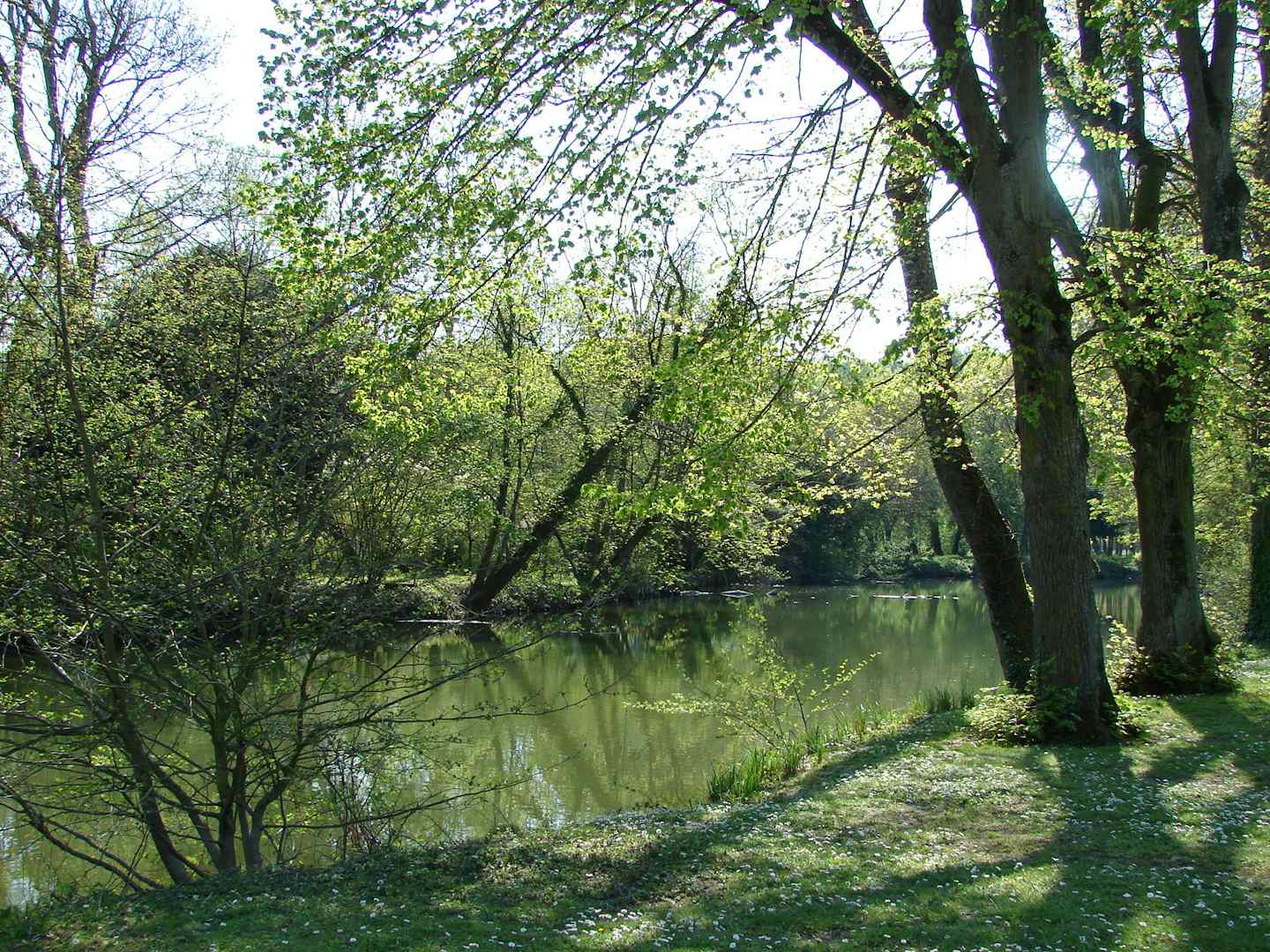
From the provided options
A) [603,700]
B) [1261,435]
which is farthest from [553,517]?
[1261,435]

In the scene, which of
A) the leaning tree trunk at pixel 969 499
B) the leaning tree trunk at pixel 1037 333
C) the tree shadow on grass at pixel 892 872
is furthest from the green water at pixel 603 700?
the leaning tree trunk at pixel 1037 333

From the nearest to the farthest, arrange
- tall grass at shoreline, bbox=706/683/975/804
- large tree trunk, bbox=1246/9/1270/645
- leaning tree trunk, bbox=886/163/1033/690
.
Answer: tall grass at shoreline, bbox=706/683/975/804 → leaning tree trunk, bbox=886/163/1033/690 → large tree trunk, bbox=1246/9/1270/645

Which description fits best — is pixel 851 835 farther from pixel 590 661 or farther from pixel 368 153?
pixel 590 661

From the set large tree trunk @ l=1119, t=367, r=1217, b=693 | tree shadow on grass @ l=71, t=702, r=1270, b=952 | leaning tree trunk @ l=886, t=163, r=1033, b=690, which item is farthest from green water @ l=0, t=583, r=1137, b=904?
large tree trunk @ l=1119, t=367, r=1217, b=693

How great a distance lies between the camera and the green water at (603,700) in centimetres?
854

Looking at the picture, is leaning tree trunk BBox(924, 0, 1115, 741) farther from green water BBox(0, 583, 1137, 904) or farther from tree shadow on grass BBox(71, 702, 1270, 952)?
green water BBox(0, 583, 1137, 904)

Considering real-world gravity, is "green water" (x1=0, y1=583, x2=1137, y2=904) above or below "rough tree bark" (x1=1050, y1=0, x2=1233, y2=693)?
below

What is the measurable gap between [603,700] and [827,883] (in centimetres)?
1080

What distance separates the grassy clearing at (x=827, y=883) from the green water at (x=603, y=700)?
50.8 inches

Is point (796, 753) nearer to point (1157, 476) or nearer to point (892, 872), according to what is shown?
point (892, 872)

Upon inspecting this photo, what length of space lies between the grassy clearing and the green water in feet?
4.23

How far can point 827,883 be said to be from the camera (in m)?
5.32

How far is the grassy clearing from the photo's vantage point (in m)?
4.48

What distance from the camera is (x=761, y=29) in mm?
6961
